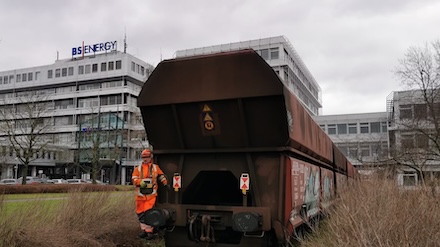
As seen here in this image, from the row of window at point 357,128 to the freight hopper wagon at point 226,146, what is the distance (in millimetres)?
67894

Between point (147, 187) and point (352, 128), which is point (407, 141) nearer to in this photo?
point (147, 187)

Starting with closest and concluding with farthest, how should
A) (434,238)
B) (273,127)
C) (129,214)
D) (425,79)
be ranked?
1. (434,238)
2. (273,127)
3. (129,214)
4. (425,79)

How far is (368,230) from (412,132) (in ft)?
96.9

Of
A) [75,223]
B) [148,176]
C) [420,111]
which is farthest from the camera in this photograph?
[420,111]

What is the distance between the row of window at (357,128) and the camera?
70438mm

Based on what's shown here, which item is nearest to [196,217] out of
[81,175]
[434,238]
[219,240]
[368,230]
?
[219,240]

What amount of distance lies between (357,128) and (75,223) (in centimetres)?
6995

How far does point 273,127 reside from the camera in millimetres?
6785

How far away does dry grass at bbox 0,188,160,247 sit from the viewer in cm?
685

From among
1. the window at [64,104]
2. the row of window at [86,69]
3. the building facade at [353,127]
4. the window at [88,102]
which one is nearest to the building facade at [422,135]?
the building facade at [353,127]

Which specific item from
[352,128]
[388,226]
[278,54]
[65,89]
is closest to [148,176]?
[388,226]

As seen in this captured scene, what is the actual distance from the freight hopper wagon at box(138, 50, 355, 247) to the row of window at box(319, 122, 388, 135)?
6789 cm

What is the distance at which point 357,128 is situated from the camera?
7256 cm

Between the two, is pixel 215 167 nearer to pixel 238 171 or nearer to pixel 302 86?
pixel 238 171
